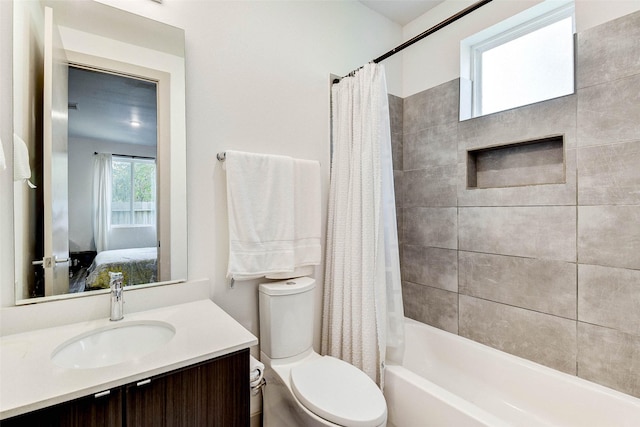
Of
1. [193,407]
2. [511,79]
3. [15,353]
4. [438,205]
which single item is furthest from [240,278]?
[511,79]

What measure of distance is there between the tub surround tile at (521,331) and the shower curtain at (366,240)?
62cm

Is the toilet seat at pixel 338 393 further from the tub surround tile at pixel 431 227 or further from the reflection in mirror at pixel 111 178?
the tub surround tile at pixel 431 227

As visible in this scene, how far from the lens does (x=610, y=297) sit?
1.45 m

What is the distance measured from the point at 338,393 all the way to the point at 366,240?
0.75 m

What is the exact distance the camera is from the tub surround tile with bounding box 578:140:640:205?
139cm

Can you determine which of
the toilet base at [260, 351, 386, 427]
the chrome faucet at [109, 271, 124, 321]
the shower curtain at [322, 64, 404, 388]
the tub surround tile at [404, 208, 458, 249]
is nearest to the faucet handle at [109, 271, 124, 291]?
the chrome faucet at [109, 271, 124, 321]

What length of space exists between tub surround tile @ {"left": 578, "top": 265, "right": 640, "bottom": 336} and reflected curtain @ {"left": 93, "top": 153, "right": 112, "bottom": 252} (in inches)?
89.8

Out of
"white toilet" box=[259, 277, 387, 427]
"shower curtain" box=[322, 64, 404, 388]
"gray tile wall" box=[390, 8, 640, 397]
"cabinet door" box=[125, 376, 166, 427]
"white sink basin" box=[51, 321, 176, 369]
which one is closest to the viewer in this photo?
"cabinet door" box=[125, 376, 166, 427]

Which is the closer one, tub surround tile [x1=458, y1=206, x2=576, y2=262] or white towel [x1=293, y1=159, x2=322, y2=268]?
tub surround tile [x1=458, y1=206, x2=576, y2=262]

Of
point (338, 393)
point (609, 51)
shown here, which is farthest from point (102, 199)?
point (609, 51)

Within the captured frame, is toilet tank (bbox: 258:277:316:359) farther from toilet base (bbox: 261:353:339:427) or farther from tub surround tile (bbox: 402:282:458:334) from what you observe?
tub surround tile (bbox: 402:282:458:334)

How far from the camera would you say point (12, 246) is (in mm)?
1109

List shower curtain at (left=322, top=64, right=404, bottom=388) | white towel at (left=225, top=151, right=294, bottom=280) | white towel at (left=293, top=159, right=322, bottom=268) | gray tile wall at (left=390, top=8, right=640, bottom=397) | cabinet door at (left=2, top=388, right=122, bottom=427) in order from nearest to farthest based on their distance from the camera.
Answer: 1. cabinet door at (left=2, top=388, right=122, bottom=427)
2. gray tile wall at (left=390, top=8, right=640, bottom=397)
3. white towel at (left=225, top=151, right=294, bottom=280)
4. shower curtain at (left=322, top=64, right=404, bottom=388)
5. white towel at (left=293, top=159, right=322, bottom=268)

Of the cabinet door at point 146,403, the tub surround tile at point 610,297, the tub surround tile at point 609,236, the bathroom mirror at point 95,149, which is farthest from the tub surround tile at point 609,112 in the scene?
the cabinet door at point 146,403
